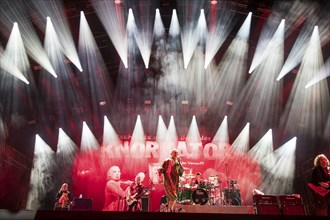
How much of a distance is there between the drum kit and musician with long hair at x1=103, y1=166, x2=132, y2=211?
9.77ft

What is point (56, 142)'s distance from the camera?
1268 centimetres

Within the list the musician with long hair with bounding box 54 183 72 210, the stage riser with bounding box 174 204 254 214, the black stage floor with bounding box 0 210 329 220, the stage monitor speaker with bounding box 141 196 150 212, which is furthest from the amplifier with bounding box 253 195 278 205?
the musician with long hair with bounding box 54 183 72 210

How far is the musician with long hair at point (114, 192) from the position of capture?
11195 mm

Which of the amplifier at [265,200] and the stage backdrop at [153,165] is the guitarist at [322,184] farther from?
the stage backdrop at [153,165]

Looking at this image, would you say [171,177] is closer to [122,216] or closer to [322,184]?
[322,184]

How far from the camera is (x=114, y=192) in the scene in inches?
447

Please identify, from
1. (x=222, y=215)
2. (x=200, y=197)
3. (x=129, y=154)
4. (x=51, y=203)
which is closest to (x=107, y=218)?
(x=222, y=215)

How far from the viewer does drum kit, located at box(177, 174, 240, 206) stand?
7941 millimetres

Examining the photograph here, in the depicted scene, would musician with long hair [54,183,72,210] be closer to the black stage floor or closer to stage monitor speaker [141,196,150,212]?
stage monitor speaker [141,196,150,212]

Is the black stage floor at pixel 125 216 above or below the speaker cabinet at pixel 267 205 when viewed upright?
below

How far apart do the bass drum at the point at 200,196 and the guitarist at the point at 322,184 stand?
302 cm

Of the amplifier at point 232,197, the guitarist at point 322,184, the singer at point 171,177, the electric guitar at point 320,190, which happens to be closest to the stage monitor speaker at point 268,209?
the guitarist at point 322,184

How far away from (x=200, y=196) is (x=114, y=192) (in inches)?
175

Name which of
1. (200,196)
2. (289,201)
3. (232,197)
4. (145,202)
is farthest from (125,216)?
(145,202)
